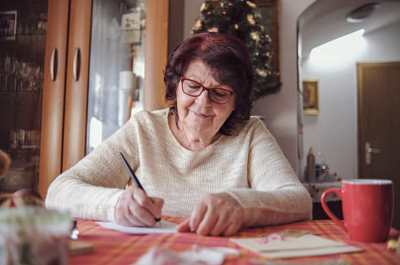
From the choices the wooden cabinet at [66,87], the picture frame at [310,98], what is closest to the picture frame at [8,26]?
the wooden cabinet at [66,87]

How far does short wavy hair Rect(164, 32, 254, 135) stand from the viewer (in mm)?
1156

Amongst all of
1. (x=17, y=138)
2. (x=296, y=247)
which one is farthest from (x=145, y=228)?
(x=17, y=138)

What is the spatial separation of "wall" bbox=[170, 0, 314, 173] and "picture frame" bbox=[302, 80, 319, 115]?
9.24ft

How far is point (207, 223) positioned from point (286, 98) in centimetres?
201

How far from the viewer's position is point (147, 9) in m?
2.38

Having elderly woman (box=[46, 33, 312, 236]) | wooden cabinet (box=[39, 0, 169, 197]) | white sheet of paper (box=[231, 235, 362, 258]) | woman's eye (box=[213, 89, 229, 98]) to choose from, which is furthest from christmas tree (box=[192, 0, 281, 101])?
white sheet of paper (box=[231, 235, 362, 258])

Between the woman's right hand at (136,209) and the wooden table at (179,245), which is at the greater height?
the woman's right hand at (136,209)

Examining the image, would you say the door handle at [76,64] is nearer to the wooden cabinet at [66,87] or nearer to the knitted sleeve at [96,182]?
the wooden cabinet at [66,87]

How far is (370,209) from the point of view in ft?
2.10

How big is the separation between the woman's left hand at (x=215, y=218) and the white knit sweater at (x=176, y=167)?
28cm

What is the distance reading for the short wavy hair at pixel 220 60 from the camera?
1156mm

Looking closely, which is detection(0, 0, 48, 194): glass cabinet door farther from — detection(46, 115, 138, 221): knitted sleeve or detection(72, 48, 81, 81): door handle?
detection(46, 115, 138, 221): knitted sleeve

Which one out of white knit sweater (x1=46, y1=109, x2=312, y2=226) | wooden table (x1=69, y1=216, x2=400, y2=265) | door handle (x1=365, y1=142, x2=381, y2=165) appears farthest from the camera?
door handle (x1=365, y1=142, x2=381, y2=165)

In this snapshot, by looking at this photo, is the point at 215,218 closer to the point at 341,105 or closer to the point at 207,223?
the point at 207,223
